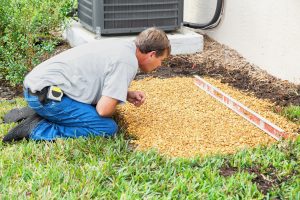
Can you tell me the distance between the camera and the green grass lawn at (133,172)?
3908 mm

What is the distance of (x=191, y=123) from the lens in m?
5.12

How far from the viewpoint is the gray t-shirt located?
4688mm

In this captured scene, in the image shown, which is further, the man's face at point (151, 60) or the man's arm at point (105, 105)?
the man's face at point (151, 60)

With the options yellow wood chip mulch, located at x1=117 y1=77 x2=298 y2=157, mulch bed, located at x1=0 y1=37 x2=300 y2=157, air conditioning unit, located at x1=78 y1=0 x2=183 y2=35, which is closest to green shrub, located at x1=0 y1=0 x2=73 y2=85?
mulch bed, located at x1=0 y1=37 x2=300 y2=157

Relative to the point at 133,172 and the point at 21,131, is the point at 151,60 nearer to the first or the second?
the point at 133,172

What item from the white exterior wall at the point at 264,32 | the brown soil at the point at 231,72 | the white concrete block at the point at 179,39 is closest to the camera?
the brown soil at the point at 231,72

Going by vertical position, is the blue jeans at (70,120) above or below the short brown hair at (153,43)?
below

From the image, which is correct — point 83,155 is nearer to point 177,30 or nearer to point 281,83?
point 281,83

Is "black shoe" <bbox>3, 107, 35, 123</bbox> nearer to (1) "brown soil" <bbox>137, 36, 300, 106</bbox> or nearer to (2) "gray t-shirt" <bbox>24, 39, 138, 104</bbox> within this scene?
(2) "gray t-shirt" <bbox>24, 39, 138, 104</bbox>

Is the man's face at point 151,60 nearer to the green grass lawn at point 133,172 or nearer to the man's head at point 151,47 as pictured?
the man's head at point 151,47

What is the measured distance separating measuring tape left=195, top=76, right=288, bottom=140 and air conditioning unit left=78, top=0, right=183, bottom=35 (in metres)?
1.45

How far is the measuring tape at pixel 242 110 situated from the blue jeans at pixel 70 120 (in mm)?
1158

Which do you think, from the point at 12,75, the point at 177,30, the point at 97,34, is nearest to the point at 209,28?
the point at 177,30

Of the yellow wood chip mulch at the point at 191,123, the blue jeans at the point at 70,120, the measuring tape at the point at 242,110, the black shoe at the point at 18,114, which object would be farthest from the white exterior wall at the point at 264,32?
the black shoe at the point at 18,114
